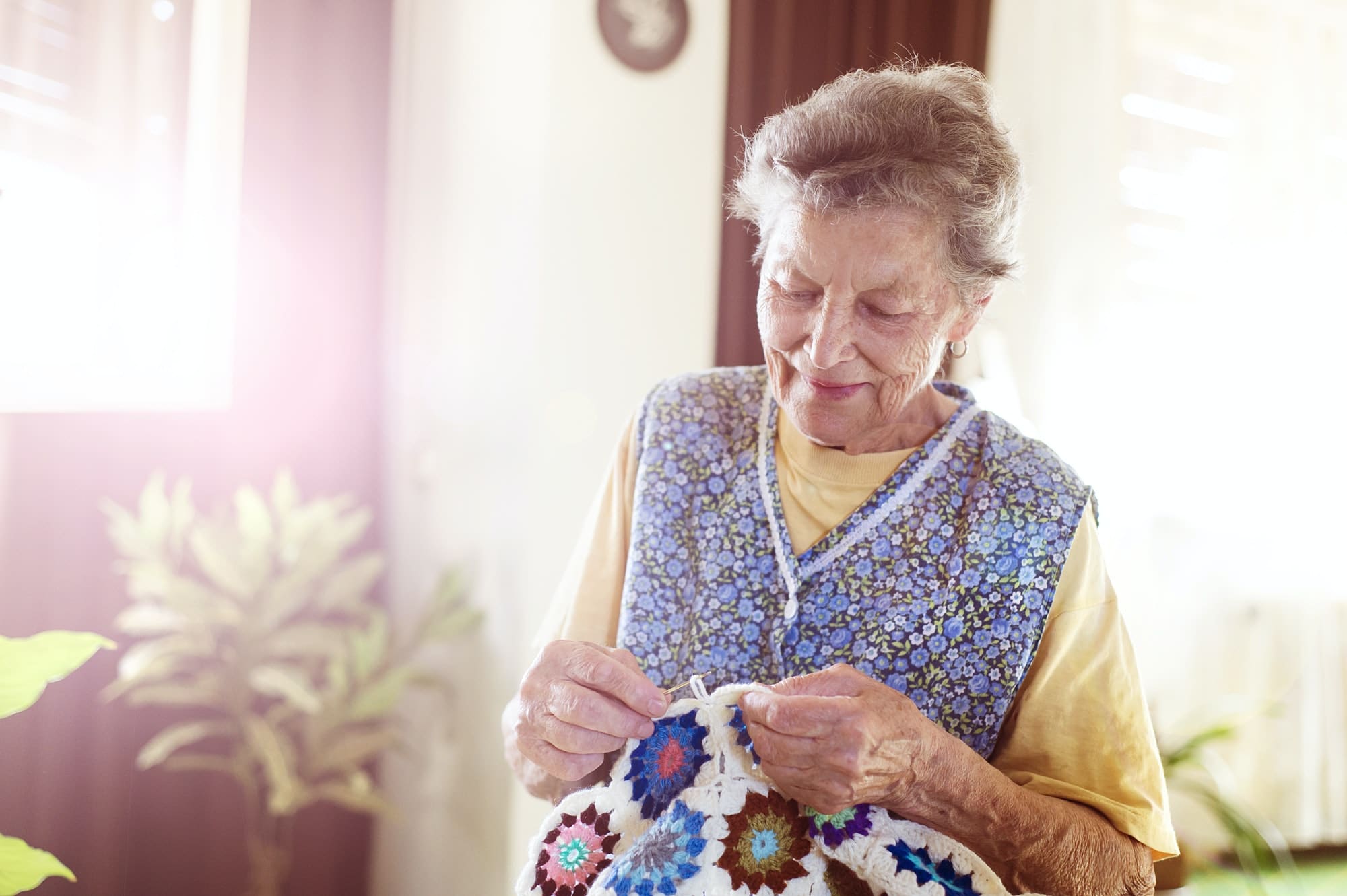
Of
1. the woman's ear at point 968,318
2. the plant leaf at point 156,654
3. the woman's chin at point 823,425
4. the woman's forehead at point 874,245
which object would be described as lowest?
the plant leaf at point 156,654

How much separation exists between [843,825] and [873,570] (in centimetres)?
30

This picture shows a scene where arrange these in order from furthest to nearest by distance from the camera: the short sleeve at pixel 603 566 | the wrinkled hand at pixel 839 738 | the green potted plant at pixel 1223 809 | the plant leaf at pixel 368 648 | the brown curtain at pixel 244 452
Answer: the green potted plant at pixel 1223 809 < the plant leaf at pixel 368 648 < the brown curtain at pixel 244 452 < the short sleeve at pixel 603 566 < the wrinkled hand at pixel 839 738

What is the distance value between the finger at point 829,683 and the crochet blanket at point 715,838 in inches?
2.0

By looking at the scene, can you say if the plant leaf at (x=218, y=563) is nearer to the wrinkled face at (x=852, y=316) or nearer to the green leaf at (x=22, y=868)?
the green leaf at (x=22, y=868)

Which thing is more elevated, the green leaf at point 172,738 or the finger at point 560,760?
the finger at point 560,760

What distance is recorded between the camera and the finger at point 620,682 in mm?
998

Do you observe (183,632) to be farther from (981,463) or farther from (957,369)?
(957,369)

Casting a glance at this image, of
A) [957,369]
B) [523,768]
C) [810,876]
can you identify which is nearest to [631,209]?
[957,369]

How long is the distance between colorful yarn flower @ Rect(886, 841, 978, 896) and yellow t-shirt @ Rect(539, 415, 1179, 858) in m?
0.14

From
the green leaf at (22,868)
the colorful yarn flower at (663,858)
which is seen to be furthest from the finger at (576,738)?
the green leaf at (22,868)

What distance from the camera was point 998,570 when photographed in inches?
44.4

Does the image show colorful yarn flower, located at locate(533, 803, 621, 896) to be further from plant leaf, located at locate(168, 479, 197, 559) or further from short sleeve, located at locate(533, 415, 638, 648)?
plant leaf, located at locate(168, 479, 197, 559)

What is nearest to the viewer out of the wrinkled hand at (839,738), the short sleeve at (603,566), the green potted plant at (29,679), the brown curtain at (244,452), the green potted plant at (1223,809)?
the wrinkled hand at (839,738)

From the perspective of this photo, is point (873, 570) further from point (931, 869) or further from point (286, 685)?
point (286, 685)
